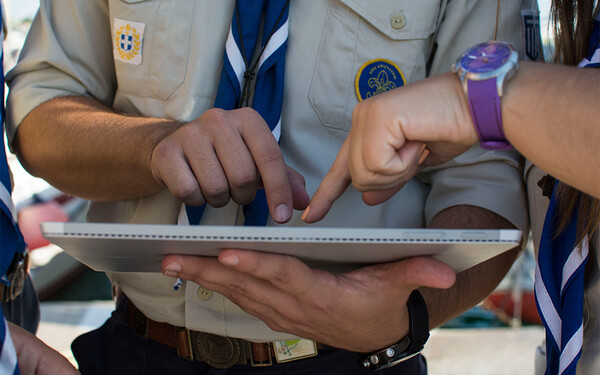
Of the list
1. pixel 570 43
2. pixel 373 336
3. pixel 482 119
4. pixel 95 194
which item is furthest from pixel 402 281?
pixel 95 194

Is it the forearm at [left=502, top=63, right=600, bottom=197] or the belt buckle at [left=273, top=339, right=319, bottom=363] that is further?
the belt buckle at [left=273, top=339, right=319, bottom=363]

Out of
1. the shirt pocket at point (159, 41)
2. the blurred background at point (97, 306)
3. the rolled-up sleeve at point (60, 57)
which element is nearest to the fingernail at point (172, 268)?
the shirt pocket at point (159, 41)

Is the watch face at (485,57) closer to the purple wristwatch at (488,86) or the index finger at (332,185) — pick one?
the purple wristwatch at (488,86)

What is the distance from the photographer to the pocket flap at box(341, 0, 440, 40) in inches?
53.1

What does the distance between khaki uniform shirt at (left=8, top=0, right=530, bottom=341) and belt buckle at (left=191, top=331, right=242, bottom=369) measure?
43 millimetres

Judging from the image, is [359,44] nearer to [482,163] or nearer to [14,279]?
[482,163]

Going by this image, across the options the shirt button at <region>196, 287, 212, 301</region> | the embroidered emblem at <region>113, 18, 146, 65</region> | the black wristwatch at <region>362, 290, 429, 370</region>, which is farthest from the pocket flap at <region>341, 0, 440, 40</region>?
the shirt button at <region>196, 287, 212, 301</region>

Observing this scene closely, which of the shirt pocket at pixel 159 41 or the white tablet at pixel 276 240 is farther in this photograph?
the shirt pocket at pixel 159 41

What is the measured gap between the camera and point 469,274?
52.1 inches

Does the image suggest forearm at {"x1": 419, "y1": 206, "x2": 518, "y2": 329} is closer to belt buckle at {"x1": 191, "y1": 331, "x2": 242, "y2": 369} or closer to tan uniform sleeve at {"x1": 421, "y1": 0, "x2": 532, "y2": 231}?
tan uniform sleeve at {"x1": 421, "y1": 0, "x2": 532, "y2": 231}

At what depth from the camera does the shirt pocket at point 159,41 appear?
1.37 m

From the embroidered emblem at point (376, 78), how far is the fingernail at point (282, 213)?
16.9 inches

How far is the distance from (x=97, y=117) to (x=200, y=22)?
31 centimetres

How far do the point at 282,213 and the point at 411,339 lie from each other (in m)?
0.36
